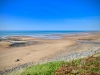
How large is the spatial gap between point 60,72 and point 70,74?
26.0 inches

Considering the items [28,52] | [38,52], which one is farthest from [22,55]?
[38,52]

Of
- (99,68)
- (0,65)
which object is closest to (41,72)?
(99,68)

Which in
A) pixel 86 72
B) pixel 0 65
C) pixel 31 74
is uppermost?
pixel 86 72

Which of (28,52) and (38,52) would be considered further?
(28,52)

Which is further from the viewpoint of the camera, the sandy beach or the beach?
the sandy beach

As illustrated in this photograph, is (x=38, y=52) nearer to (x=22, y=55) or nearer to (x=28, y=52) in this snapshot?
(x=28, y=52)

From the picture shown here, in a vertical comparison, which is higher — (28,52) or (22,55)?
(28,52)

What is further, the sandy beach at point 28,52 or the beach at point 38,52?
the sandy beach at point 28,52

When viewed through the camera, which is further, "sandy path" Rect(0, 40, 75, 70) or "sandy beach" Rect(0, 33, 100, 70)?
"sandy beach" Rect(0, 33, 100, 70)

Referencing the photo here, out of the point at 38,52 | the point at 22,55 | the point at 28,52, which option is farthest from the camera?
the point at 28,52

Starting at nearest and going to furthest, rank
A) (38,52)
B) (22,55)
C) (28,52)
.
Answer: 1. (22,55)
2. (38,52)
3. (28,52)

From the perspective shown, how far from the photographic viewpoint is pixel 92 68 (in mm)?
6457

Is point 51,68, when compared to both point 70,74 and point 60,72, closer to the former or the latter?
point 60,72

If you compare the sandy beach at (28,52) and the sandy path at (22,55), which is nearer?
the sandy path at (22,55)
